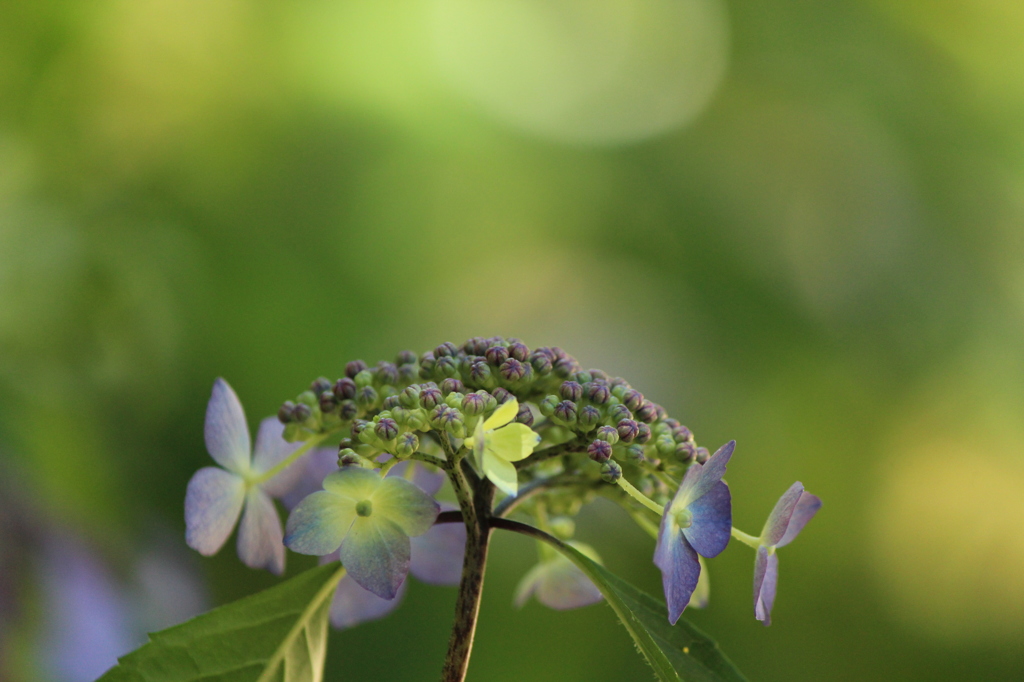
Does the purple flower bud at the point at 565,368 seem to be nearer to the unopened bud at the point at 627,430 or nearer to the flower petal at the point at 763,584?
the unopened bud at the point at 627,430

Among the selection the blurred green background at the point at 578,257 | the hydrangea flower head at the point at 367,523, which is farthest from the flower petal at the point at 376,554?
the blurred green background at the point at 578,257

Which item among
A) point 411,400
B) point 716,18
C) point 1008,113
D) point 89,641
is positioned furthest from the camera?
point 716,18

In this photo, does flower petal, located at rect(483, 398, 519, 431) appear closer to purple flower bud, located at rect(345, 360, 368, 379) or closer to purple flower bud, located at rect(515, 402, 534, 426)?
purple flower bud, located at rect(515, 402, 534, 426)

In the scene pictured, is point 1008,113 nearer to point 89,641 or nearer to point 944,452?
point 944,452

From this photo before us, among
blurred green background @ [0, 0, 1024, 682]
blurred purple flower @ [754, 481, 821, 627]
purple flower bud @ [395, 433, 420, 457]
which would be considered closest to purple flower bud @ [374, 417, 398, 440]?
purple flower bud @ [395, 433, 420, 457]

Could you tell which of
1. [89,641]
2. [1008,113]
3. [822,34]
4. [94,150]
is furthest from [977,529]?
[94,150]

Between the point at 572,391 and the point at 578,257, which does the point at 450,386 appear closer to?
the point at 572,391
